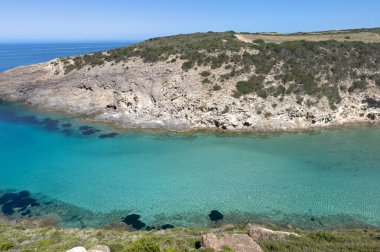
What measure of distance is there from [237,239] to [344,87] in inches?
1632

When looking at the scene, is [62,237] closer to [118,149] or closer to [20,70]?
[118,149]

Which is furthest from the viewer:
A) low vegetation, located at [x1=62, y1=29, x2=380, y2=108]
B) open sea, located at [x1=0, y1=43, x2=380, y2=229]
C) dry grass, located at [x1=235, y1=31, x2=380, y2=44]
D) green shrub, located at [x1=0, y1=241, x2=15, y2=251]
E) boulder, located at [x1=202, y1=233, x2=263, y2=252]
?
dry grass, located at [x1=235, y1=31, x2=380, y2=44]

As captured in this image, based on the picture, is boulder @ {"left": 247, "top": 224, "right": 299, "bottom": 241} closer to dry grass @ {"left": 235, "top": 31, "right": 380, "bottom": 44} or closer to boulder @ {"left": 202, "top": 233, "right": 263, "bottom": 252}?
boulder @ {"left": 202, "top": 233, "right": 263, "bottom": 252}

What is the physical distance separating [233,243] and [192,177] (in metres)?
15.1

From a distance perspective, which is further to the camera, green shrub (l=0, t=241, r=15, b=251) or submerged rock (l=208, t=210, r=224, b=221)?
submerged rock (l=208, t=210, r=224, b=221)

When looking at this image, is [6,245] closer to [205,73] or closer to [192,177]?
[192,177]

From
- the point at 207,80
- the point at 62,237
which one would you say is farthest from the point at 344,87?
the point at 62,237

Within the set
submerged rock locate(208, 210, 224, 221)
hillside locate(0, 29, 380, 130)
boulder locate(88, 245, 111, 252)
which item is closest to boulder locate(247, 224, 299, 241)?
submerged rock locate(208, 210, 224, 221)

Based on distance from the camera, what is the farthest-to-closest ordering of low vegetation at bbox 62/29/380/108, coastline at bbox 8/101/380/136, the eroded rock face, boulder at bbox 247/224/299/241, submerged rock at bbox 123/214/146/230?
low vegetation at bbox 62/29/380/108 < the eroded rock face < coastline at bbox 8/101/380/136 < submerged rock at bbox 123/214/146/230 < boulder at bbox 247/224/299/241

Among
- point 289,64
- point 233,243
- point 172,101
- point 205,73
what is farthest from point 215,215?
point 289,64

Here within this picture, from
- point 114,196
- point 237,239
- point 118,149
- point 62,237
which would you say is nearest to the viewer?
point 237,239

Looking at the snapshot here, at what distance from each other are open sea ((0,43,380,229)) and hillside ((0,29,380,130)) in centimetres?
428

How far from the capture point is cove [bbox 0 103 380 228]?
25.4 meters

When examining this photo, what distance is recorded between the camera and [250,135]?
42594 millimetres
